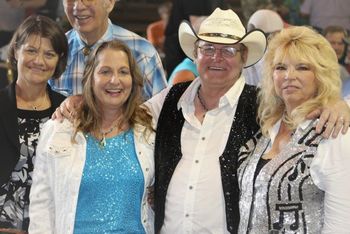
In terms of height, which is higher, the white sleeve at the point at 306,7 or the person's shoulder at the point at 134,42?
the white sleeve at the point at 306,7

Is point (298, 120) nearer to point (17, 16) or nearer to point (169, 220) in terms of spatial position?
point (169, 220)

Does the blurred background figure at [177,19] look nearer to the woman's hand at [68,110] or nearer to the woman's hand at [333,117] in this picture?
the woman's hand at [68,110]

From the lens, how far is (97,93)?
109 inches

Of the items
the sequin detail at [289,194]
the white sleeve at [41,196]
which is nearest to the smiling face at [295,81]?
the sequin detail at [289,194]

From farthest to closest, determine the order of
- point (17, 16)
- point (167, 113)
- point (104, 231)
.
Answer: point (17, 16), point (167, 113), point (104, 231)

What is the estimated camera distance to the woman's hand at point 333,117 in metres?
2.38

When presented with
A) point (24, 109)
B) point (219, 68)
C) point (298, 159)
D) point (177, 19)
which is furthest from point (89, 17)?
point (177, 19)

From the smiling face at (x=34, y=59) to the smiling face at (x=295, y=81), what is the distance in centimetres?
106

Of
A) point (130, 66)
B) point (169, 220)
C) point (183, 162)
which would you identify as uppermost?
point (130, 66)

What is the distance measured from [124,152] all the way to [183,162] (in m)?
0.25

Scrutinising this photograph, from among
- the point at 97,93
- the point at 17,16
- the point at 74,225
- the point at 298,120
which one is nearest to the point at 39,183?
the point at 74,225

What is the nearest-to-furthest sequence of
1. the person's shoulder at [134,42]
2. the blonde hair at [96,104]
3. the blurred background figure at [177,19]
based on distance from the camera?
the blonde hair at [96,104]
the person's shoulder at [134,42]
the blurred background figure at [177,19]

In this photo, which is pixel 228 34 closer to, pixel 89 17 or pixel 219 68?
pixel 219 68

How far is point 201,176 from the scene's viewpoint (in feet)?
9.06
